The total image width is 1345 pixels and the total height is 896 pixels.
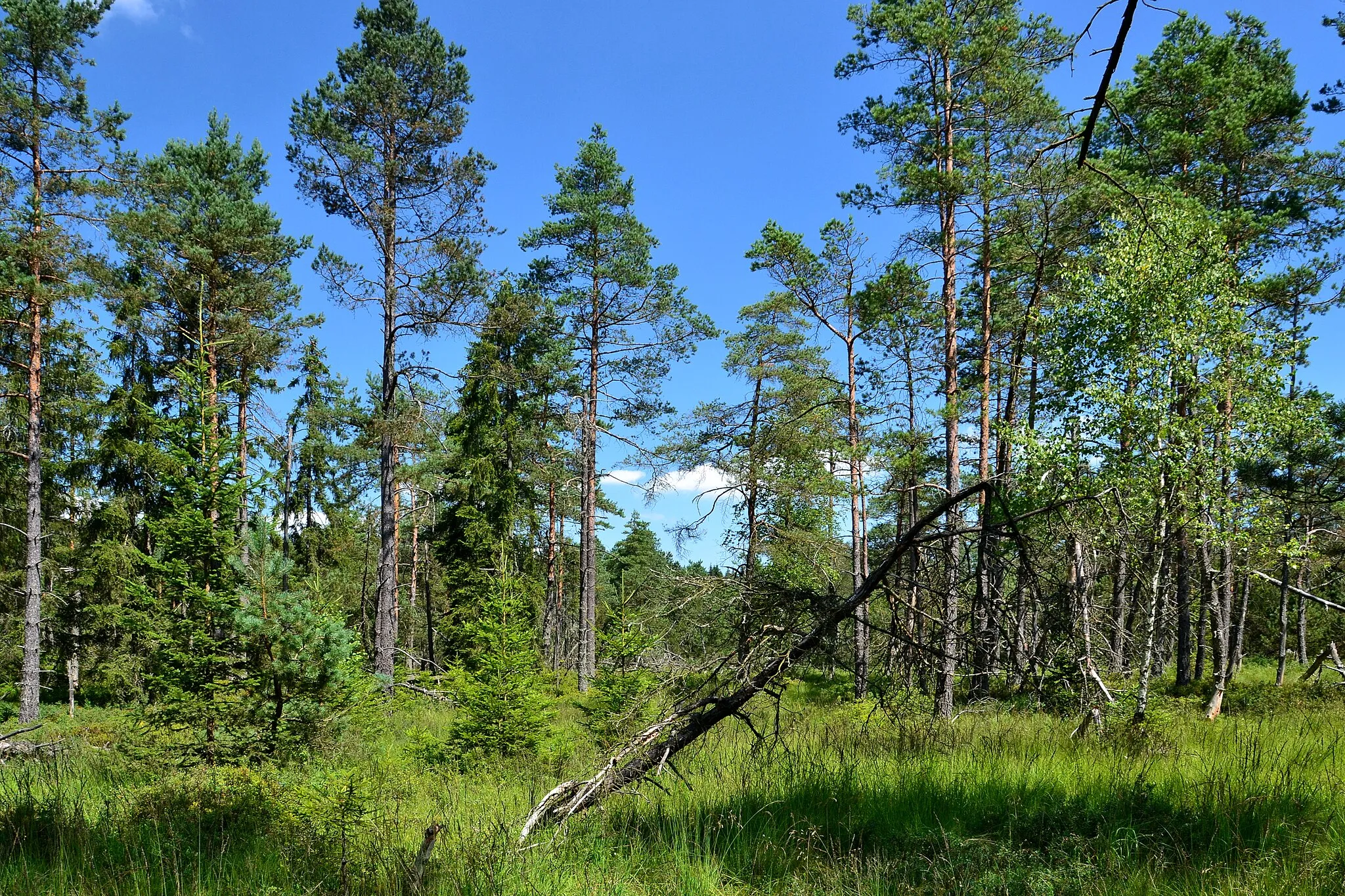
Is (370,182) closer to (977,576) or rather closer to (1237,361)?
(977,576)

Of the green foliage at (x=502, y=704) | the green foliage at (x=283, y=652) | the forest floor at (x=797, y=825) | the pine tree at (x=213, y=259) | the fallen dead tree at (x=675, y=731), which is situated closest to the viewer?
the forest floor at (x=797, y=825)

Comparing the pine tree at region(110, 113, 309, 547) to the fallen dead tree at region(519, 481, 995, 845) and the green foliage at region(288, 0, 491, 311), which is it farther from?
the fallen dead tree at region(519, 481, 995, 845)

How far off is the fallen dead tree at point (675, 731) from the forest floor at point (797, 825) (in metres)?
0.19

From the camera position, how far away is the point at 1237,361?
37.6 feet

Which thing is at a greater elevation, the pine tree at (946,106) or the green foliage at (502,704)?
the pine tree at (946,106)

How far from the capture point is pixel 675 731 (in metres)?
4.48

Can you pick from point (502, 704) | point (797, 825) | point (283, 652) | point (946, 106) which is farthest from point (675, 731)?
point (946, 106)

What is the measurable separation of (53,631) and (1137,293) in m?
30.5

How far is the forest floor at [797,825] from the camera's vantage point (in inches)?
133

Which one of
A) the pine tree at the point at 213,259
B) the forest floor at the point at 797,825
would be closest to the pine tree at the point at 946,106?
the forest floor at the point at 797,825

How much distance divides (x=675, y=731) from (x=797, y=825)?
0.93m

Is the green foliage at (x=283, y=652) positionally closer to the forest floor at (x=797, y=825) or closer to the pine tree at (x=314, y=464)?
the forest floor at (x=797, y=825)

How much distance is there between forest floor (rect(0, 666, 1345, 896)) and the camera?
3391mm

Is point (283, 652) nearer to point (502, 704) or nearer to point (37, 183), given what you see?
point (502, 704)
